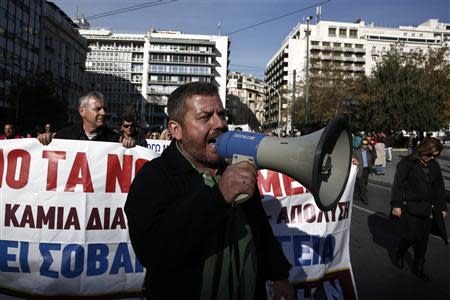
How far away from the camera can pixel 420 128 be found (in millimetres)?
38594

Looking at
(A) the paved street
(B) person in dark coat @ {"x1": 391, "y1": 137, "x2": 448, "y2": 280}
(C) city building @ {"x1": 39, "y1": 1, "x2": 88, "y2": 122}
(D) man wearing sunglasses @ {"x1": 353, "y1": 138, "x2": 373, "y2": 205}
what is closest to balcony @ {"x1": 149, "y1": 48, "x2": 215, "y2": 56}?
(C) city building @ {"x1": 39, "y1": 1, "x2": 88, "y2": 122}

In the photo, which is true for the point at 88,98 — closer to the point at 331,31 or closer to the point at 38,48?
the point at 38,48

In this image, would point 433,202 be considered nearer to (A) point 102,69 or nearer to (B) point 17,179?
(B) point 17,179

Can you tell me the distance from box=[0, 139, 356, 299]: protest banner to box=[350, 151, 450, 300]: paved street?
1.36 metres

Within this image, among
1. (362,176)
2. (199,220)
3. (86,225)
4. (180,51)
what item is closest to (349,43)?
(180,51)

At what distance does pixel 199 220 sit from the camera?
4.47 ft

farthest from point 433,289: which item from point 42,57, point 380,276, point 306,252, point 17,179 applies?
point 42,57

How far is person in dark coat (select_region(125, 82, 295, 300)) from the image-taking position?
4.50 ft

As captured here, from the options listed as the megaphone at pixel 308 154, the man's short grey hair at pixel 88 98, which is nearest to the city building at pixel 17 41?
the man's short grey hair at pixel 88 98

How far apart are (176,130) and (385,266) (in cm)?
441

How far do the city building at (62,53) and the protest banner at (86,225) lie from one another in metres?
53.7

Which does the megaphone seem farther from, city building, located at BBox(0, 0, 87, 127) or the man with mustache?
city building, located at BBox(0, 0, 87, 127)

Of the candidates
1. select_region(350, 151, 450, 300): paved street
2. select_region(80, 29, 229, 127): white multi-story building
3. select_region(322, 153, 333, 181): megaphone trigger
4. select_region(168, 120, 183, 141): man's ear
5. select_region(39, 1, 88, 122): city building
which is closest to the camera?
select_region(322, 153, 333, 181): megaphone trigger

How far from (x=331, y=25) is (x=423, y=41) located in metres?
25.2
